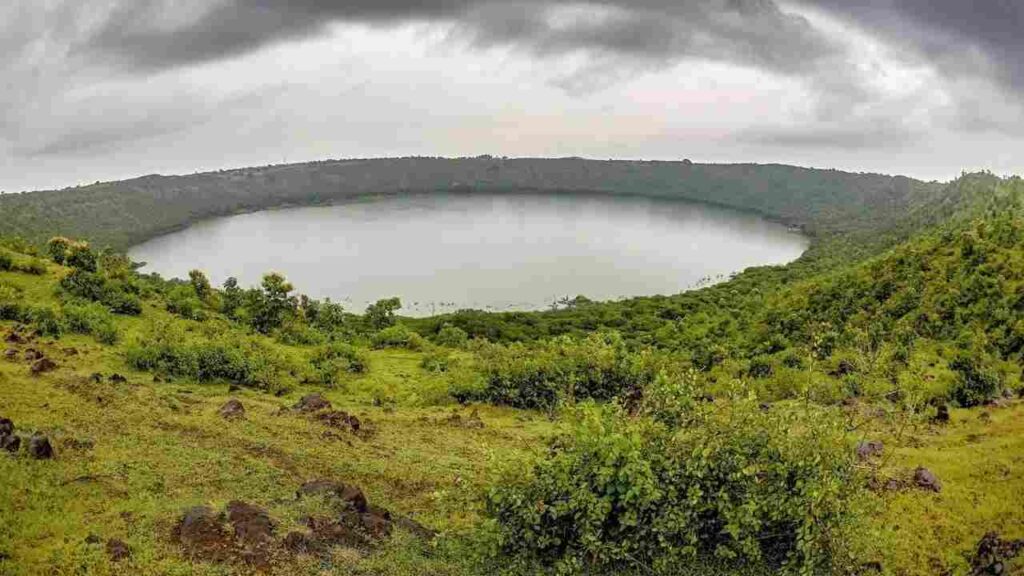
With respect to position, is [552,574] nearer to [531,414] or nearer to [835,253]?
[531,414]

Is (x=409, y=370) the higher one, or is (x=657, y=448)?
(x=657, y=448)

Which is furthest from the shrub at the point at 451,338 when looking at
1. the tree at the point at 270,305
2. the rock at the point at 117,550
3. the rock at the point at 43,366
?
the rock at the point at 117,550

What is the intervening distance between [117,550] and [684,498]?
8.56 meters

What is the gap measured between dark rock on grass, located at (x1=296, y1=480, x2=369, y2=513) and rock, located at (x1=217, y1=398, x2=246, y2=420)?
5950 mm

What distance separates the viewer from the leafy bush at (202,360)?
2512 centimetres

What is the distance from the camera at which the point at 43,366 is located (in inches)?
800

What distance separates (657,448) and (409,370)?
74.5ft

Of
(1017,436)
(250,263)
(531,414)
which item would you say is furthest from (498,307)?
(1017,436)

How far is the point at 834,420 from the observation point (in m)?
11.9

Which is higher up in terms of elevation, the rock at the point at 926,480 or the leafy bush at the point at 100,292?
the leafy bush at the point at 100,292

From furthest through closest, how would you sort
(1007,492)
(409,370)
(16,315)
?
(409,370) < (16,315) < (1007,492)

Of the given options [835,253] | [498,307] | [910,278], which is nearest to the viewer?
[910,278]

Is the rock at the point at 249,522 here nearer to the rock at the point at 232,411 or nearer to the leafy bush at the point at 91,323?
the rock at the point at 232,411

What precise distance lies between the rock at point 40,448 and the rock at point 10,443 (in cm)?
21
